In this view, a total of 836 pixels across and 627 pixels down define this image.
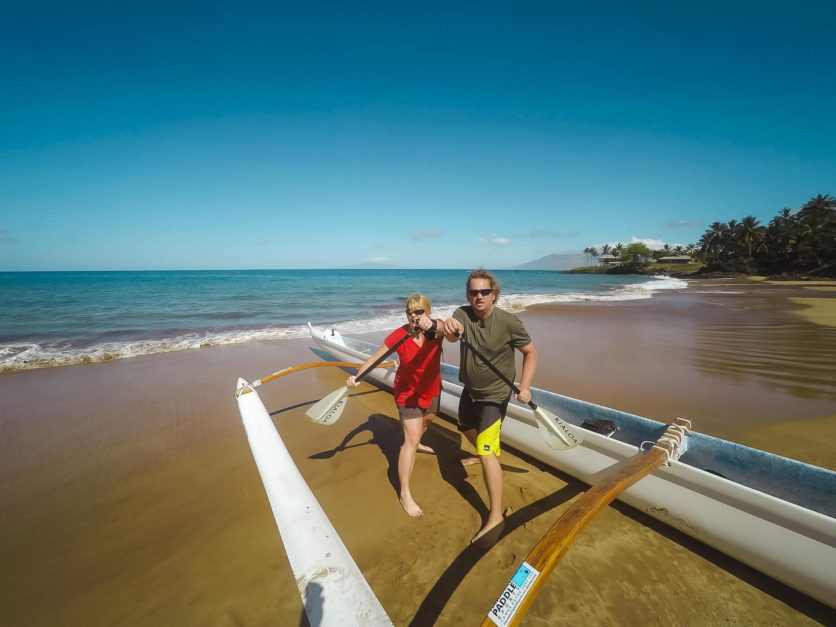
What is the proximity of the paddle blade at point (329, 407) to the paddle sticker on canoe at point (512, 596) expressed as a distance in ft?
8.17

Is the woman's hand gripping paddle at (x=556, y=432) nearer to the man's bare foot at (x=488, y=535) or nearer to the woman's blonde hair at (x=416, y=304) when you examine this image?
the man's bare foot at (x=488, y=535)

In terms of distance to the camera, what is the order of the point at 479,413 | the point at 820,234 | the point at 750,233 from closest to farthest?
the point at 479,413 < the point at 820,234 < the point at 750,233

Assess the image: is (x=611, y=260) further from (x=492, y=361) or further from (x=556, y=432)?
(x=492, y=361)

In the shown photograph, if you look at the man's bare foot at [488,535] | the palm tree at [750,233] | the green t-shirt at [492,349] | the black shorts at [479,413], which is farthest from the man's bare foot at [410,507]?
the palm tree at [750,233]

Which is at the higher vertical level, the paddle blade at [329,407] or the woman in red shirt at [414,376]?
the woman in red shirt at [414,376]

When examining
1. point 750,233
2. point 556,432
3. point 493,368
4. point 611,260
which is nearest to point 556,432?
point 556,432

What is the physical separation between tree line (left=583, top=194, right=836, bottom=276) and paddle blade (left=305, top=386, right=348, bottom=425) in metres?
60.5

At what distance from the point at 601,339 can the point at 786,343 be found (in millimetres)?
4556

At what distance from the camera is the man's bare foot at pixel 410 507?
3.04m

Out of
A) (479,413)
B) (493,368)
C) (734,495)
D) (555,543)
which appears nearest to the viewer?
(555,543)

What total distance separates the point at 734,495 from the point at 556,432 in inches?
47.6

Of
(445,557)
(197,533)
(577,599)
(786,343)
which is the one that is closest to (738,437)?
(577,599)

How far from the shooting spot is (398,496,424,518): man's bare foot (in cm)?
304

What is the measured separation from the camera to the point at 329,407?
3672 millimetres
